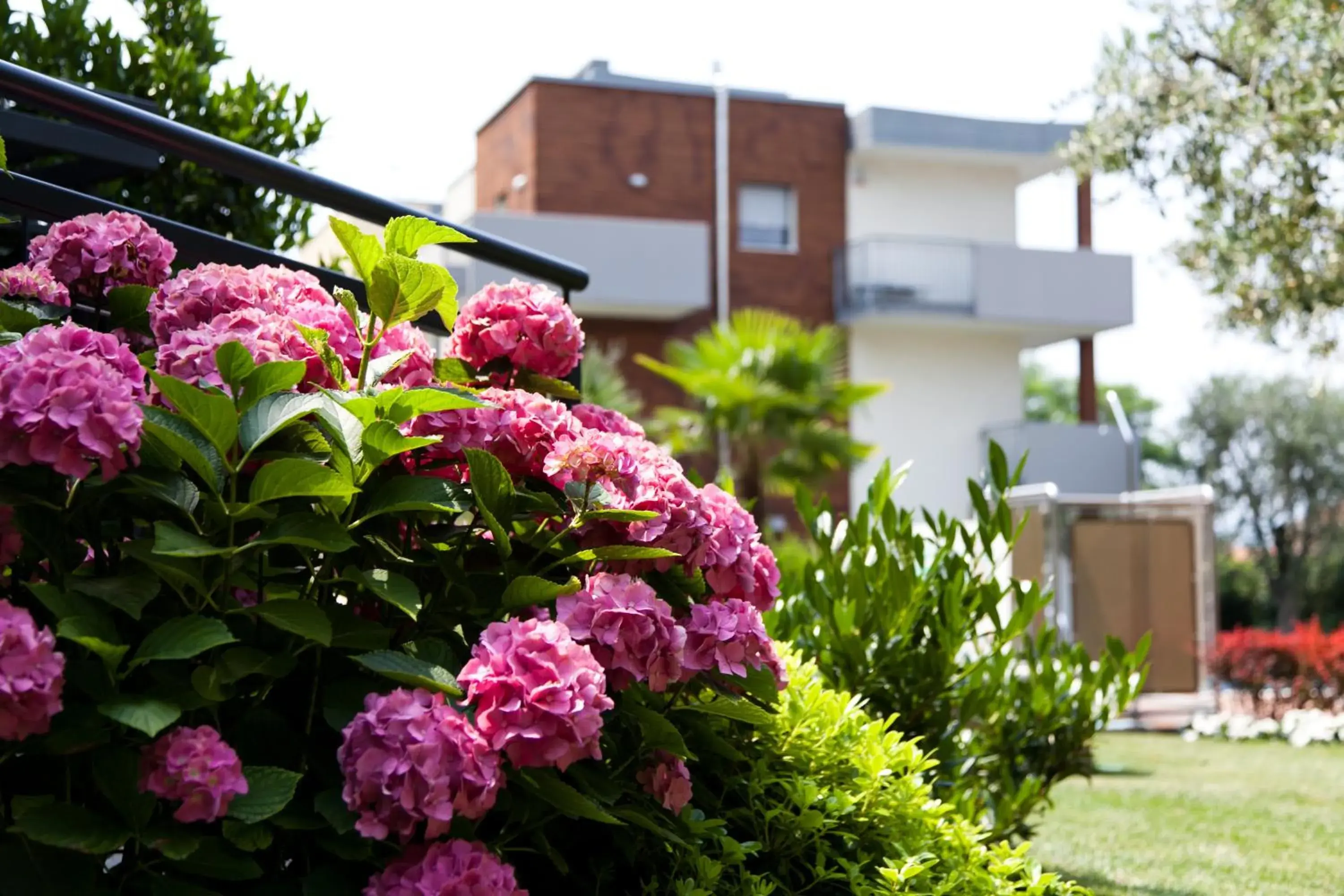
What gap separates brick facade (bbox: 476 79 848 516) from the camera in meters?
24.8

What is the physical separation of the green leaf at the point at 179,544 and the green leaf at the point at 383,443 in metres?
0.25

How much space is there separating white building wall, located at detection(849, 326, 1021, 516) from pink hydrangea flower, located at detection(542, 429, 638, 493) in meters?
23.4

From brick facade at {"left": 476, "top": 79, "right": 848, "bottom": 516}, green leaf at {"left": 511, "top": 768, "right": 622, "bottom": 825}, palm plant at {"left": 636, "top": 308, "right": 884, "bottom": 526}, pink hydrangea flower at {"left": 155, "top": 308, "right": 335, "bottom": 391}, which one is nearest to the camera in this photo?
Answer: green leaf at {"left": 511, "top": 768, "right": 622, "bottom": 825}

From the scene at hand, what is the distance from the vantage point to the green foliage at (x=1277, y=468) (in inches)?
1388

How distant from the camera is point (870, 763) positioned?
3.13 metres

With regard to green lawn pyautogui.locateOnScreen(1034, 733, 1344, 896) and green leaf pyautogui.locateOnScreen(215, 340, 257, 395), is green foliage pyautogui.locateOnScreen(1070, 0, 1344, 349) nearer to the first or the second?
green lawn pyautogui.locateOnScreen(1034, 733, 1344, 896)

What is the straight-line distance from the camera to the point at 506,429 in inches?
92.5

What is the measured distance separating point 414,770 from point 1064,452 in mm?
25213

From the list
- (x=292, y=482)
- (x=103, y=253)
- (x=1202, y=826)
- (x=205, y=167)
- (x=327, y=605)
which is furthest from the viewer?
(x=1202, y=826)

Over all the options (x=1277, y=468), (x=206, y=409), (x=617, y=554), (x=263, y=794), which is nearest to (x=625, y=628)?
(x=617, y=554)

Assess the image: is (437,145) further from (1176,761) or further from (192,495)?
(192,495)

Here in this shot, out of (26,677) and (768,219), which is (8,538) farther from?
(768,219)

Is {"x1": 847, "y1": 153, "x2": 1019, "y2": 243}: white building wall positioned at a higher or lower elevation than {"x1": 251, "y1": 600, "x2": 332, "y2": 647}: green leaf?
higher

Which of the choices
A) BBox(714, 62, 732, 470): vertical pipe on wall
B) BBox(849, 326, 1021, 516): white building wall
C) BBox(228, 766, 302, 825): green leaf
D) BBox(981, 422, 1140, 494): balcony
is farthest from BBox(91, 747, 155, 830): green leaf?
BBox(981, 422, 1140, 494): balcony
